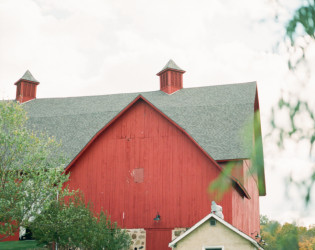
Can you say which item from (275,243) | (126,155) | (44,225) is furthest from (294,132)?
(126,155)

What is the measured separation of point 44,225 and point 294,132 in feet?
53.6

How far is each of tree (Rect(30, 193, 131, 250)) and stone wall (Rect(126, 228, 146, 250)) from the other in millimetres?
888

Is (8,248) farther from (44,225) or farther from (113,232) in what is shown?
(113,232)

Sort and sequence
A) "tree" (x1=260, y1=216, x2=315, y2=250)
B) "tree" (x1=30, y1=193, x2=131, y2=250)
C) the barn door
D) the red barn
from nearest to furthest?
"tree" (x1=260, y1=216, x2=315, y2=250) < "tree" (x1=30, y1=193, x2=131, y2=250) < the barn door < the red barn

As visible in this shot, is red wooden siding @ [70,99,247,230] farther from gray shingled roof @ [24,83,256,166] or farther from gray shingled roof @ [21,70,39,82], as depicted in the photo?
gray shingled roof @ [21,70,39,82]

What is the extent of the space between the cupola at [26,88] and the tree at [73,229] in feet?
51.1

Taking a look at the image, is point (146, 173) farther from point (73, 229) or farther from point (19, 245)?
point (19, 245)

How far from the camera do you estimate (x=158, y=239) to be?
2039 cm

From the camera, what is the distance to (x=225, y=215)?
19.9 metres

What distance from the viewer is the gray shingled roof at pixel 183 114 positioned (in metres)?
22.5

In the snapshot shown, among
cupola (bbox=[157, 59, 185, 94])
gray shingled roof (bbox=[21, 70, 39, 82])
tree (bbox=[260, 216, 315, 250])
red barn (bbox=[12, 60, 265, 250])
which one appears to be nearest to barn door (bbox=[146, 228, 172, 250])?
red barn (bbox=[12, 60, 265, 250])

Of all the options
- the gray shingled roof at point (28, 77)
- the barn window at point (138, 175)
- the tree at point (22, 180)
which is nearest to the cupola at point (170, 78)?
the barn window at point (138, 175)

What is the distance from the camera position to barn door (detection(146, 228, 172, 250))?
20266mm

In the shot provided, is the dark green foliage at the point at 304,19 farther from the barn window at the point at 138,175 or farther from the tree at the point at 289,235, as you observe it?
the barn window at the point at 138,175
